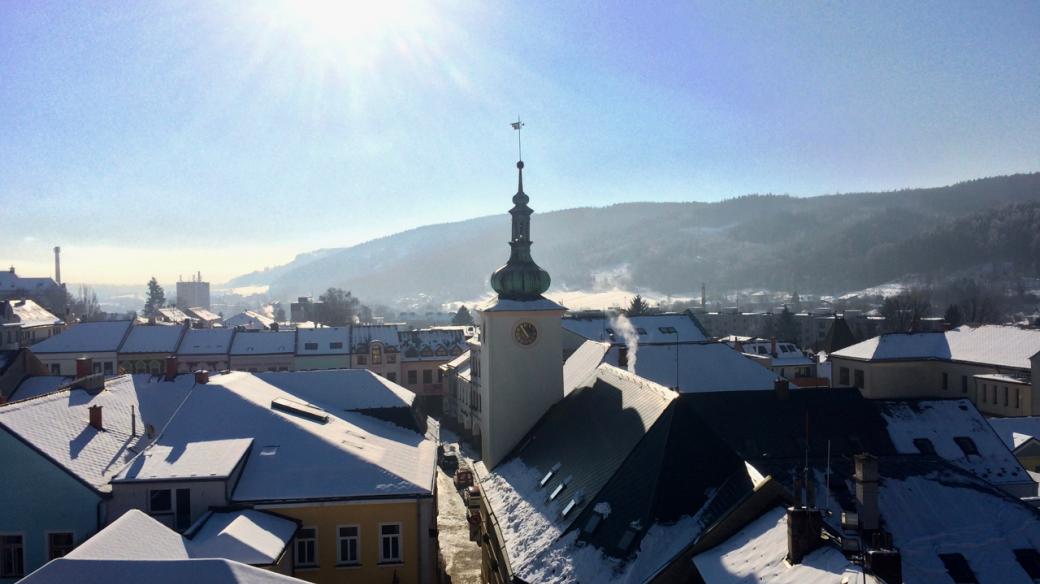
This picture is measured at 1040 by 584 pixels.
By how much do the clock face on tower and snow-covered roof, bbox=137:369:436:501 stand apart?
563 centimetres

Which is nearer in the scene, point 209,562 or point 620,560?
point 209,562

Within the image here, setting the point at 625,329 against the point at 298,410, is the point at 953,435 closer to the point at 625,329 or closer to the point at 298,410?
the point at 298,410

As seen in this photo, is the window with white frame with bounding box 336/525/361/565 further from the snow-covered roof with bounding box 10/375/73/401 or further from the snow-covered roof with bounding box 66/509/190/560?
the snow-covered roof with bounding box 10/375/73/401

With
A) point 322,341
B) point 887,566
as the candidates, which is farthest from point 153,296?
point 887,566

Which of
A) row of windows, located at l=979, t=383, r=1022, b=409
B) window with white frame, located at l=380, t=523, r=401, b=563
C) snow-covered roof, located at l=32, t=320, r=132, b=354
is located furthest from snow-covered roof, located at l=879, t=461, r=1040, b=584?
snow-covered roof, located at l=32, t=320, r=132, b=354

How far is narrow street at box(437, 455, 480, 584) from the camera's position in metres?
29.7

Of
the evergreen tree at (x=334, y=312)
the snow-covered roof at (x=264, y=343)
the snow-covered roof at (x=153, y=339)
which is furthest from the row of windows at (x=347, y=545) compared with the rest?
the evergreen tree at (x=334, y=312)

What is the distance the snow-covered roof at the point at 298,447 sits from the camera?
78.1ft

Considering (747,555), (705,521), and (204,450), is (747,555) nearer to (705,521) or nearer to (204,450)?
(705,521)

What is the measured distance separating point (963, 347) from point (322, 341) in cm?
5456

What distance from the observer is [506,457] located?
30.3 meters

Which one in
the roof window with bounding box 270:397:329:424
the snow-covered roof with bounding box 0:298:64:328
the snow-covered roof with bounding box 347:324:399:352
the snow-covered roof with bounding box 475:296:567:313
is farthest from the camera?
the snow-covered roof with bounding box 0:298:64:328

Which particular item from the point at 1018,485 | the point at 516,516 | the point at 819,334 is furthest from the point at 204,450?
the point at 819,334

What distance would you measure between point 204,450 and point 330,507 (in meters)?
4.71
